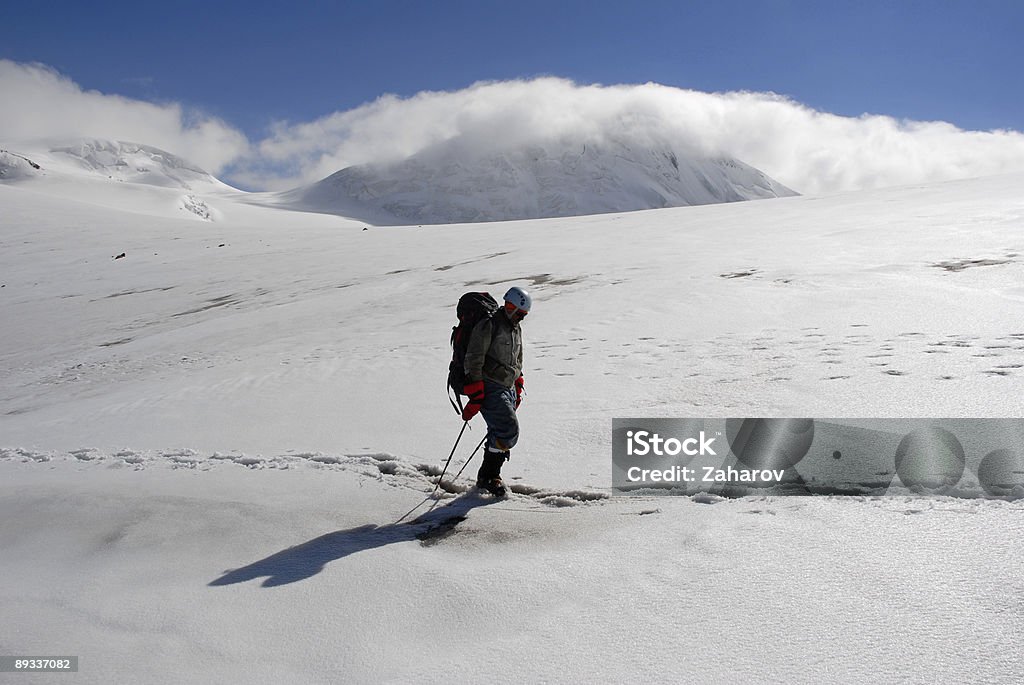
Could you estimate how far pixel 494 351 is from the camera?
494cm

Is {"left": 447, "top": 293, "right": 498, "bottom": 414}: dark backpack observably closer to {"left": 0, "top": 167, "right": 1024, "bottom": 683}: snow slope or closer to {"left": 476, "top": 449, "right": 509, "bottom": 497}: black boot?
{"left": 476, "top": 449, "right": 509, "bottom": 497}: black boot

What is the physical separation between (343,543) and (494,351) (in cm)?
168

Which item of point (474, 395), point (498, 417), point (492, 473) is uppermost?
point (474, 395)

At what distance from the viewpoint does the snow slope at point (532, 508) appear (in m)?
2.95

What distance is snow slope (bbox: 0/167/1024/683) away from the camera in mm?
2953

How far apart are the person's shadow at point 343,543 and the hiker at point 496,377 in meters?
0.35

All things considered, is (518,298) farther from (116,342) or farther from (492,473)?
(116,342)

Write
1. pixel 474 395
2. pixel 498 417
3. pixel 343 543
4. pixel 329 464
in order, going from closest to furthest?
pixel 343 543 < pixel 474 395 < pixel 498 417 < pixel 329 464

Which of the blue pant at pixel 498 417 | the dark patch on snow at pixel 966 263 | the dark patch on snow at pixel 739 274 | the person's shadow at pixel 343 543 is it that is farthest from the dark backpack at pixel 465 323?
the dark patch on snow at pixel 966 263

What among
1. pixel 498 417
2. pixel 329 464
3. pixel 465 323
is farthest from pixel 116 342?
pixel 498 417

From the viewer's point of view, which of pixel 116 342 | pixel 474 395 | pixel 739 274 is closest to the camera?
pixel 474 395

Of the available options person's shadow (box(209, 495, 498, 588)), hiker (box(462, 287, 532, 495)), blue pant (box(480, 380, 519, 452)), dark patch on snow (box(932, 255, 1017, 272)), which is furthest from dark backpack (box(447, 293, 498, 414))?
dark patch on snow (box(932, 255, 1017, 272))

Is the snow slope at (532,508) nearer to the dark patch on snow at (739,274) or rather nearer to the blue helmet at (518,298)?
the dark patch on snow at (739,274)

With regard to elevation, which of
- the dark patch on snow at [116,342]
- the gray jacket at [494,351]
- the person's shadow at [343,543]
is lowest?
the person's shadow at [343,543]
